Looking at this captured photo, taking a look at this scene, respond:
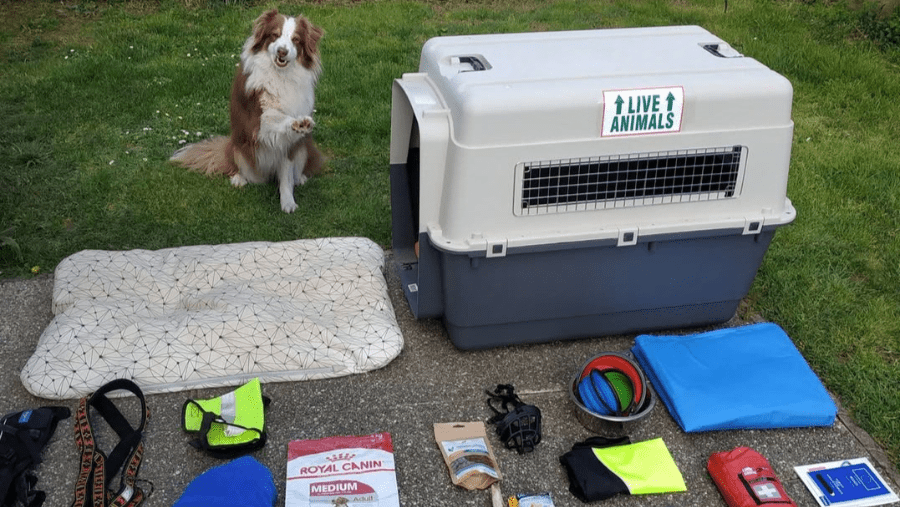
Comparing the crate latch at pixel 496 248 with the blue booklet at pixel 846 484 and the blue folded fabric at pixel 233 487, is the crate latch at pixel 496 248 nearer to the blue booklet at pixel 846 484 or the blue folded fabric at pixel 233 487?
the blue folded fabric at pixel 233 487

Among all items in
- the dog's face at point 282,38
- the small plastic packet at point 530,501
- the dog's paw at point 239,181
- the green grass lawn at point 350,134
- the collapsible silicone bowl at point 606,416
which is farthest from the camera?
the dog's paw at point 239,181

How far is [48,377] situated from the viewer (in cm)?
280

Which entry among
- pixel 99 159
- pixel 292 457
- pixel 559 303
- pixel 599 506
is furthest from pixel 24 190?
pixel 599 506

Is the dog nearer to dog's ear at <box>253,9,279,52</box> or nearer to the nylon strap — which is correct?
dog's ear at <box>253,9,279,52</box>

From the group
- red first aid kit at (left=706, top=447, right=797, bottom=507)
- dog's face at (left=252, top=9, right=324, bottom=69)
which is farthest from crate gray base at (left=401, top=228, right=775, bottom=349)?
dog's face at (left=252, top=9, right=324, bottom=69)

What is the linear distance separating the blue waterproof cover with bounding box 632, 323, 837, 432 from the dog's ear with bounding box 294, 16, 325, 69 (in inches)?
85.9

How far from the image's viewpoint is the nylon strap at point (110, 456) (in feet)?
7.79

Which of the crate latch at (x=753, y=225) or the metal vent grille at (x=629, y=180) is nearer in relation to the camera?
the metal vent grille at (x=629, y=180)

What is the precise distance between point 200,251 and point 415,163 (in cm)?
111

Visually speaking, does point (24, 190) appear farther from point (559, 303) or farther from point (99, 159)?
point (559, 303)

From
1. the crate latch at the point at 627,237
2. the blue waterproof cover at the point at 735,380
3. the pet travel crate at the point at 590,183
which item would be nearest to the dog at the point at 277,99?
the pet travel crate at the point at 590,183

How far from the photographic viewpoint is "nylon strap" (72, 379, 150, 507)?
238 cm

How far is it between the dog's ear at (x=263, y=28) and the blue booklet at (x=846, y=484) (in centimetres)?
304

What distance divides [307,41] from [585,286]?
1975 millimetres
